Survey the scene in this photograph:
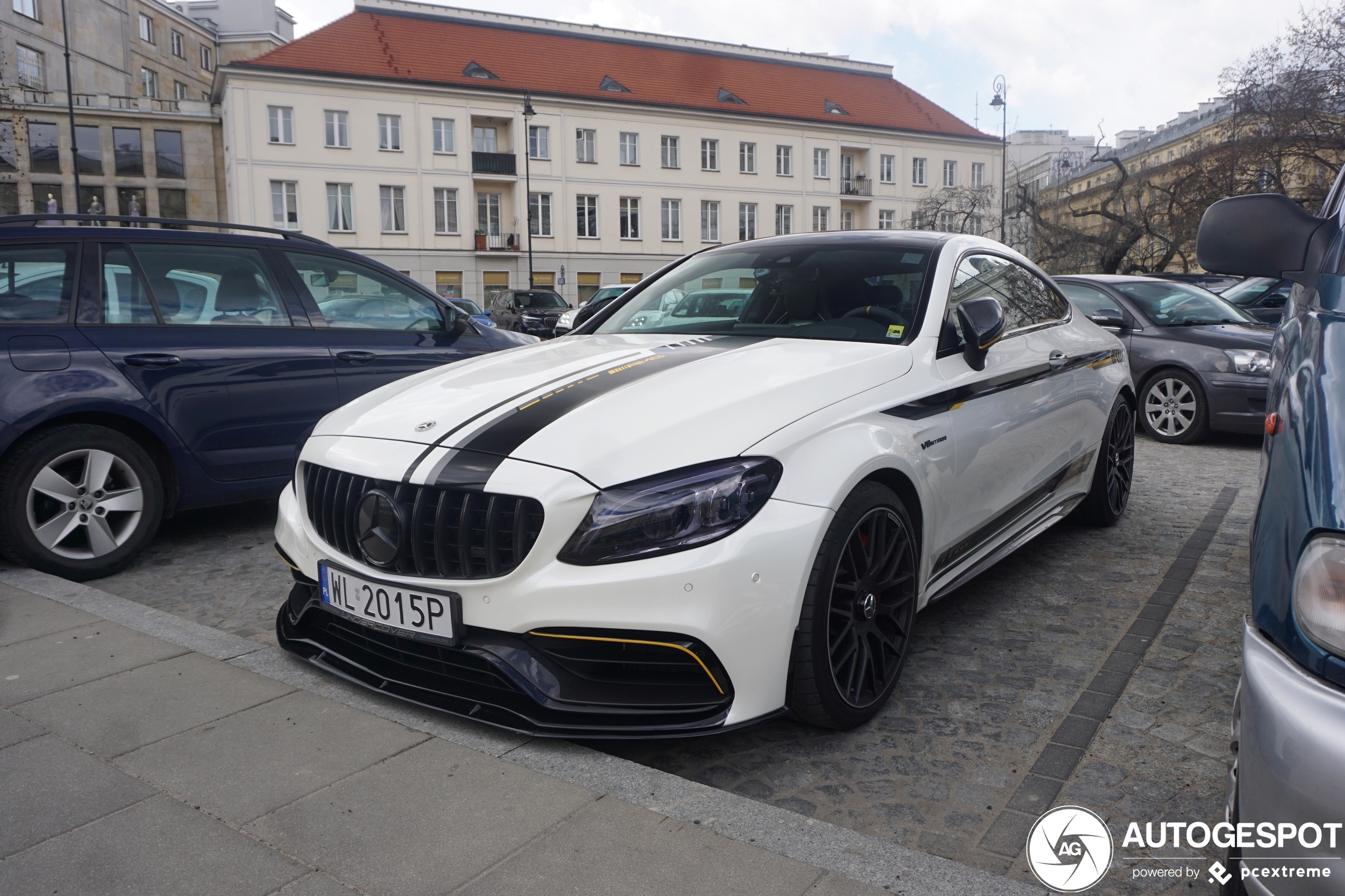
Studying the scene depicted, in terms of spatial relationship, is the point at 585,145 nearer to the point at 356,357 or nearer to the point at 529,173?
the point at 529,173

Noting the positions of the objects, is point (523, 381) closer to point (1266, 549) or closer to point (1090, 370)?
point (1266, 549)

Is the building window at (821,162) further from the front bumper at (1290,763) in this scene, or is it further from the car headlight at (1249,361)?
the front bumper at (1290,763)

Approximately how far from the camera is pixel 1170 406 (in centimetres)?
868

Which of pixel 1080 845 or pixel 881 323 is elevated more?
pixel 881 323

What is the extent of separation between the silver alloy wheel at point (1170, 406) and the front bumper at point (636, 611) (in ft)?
23.6

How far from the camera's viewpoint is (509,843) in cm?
216

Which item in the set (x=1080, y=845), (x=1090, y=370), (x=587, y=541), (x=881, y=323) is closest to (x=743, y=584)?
(x=587, y=541)

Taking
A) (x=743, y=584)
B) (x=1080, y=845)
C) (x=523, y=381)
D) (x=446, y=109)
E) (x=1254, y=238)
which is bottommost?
(x=1080, y=845)

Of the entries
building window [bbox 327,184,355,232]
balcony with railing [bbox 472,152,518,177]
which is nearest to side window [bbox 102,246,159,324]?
building window [bbox 327,184,355,232]

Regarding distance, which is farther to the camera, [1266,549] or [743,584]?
[743,584]

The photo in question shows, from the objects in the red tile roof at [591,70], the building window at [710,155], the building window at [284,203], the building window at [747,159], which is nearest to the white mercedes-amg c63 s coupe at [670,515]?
the building window at [284,203]

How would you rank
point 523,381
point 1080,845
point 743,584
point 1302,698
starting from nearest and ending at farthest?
point 1302,698 → point 1080,845 → point 743,584 → point 523,381

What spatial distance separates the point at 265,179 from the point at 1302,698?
45396 millimetres

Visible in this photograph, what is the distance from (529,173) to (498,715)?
4476 cm
